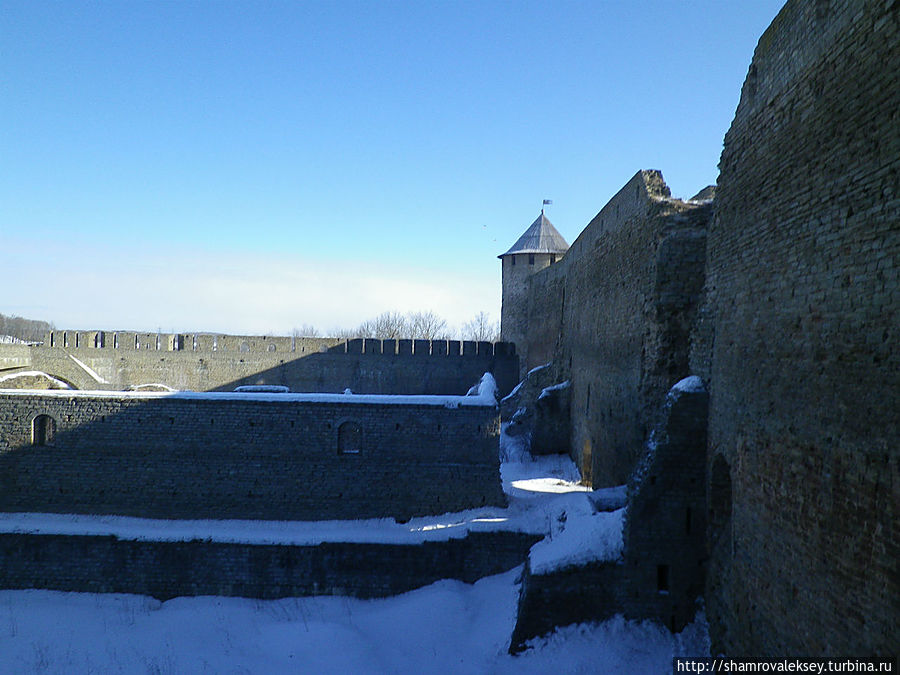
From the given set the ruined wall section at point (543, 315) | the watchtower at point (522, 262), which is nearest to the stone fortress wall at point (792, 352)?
the ruined wall section at point (543, 315)

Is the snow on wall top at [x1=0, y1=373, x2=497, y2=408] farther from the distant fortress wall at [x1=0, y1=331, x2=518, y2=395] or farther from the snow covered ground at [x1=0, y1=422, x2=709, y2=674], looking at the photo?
the distant fortress wall at [x1=0, y1=331, x2=518, y2=395]

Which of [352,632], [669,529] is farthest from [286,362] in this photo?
[669,529]

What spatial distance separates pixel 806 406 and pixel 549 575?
3.28 m

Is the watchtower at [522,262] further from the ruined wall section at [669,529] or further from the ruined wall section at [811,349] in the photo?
the ruined wall section at [811,349]

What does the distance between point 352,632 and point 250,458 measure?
402 centimetres

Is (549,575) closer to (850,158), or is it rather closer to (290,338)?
(850,158)

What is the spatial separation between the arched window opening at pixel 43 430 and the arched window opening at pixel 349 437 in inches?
207

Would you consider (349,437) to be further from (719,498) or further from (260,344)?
(260,344)

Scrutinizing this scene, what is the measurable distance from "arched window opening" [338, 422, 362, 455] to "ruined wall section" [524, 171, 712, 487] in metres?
4.48

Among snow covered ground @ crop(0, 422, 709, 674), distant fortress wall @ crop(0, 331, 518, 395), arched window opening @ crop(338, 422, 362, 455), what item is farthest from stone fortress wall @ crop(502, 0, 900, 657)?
distant fortress wall @ crop(0, 331, 518, 395)

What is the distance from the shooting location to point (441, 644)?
6.86 m

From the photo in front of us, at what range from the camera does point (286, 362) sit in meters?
20.7

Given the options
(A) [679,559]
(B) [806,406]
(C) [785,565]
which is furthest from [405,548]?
(B) [806,406]

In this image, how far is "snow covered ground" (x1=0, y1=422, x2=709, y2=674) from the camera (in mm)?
5922
